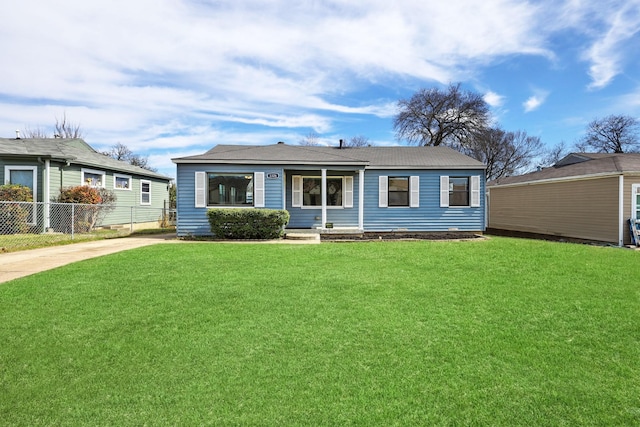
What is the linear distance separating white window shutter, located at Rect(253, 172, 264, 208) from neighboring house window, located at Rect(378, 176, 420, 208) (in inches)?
194

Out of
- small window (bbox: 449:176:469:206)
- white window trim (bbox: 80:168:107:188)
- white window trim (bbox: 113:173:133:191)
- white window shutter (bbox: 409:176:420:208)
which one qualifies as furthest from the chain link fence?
small window (bbox: 449:176:469:206)

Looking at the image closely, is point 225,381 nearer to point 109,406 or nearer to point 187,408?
point 187,408

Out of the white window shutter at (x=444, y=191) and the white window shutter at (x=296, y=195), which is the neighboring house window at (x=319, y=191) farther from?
the white window shutter at (x=444, y=191)

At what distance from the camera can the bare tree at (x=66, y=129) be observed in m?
37.4

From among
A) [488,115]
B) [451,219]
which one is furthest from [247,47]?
[488,115]

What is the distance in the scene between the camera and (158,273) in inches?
239

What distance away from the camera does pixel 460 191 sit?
1455cm

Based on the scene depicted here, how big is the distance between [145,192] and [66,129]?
27.5 metres

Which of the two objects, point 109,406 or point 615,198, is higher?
point 615,198

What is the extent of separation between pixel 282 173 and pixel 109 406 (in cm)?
1097

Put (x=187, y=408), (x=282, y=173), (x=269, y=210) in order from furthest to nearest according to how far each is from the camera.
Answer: (x=282, y=173) → (x=269, y=210) → (x=187, y=408)

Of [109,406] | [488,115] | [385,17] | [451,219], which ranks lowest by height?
[109,406]

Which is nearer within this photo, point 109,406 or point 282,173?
point 109,406

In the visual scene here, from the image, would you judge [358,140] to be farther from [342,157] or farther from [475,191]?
[342,157]
